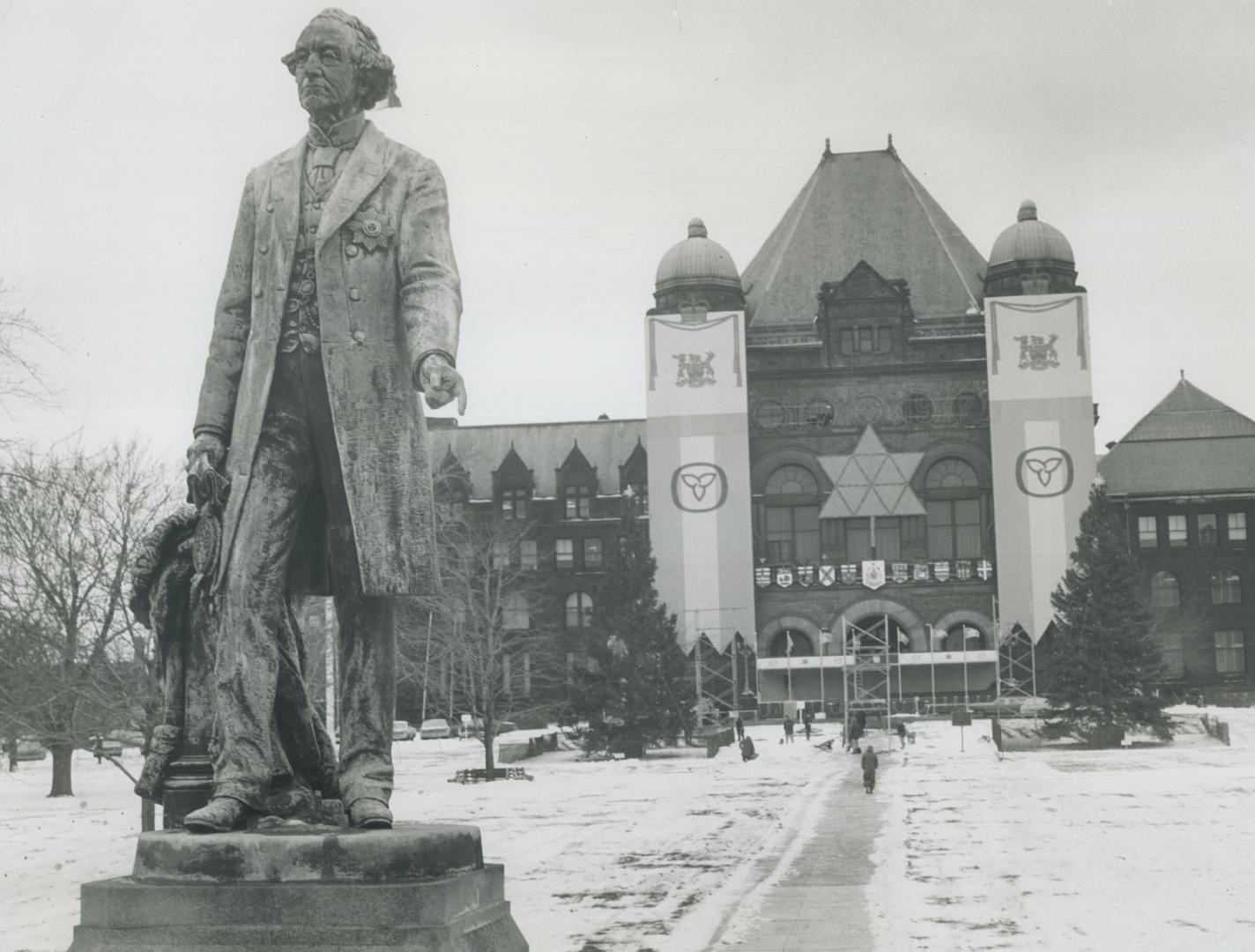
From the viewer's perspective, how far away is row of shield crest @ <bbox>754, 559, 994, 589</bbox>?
71500 millimetres

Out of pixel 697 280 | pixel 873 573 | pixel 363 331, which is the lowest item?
pixel 363 331

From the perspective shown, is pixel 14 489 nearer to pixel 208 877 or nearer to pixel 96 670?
pixel 96 670

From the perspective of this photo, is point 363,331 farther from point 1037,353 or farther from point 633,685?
point 1037,353

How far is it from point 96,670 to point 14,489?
6.92m

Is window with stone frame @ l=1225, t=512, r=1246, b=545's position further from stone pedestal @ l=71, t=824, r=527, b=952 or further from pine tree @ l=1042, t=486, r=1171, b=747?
stone pedestal @ l=71, t=824, r=527, b=952

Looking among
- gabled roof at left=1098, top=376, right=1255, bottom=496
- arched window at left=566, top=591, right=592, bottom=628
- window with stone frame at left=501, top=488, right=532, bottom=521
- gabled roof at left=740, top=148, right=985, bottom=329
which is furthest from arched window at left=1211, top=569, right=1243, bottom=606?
window with stone frame at left=501, top=488, right=532, bottom=521

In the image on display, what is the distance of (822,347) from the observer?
74562 millimetres

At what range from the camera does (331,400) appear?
6.70 meters

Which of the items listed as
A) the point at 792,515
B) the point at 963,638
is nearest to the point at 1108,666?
the point at 963,638

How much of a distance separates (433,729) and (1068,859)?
5628cm

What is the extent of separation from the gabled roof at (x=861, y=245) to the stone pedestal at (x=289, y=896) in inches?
2775

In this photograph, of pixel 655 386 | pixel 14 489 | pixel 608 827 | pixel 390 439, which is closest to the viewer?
pixel 390 439

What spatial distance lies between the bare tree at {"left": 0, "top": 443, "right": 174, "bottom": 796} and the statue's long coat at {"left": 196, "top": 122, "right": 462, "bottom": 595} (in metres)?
14.3

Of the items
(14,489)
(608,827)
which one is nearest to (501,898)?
(14,489)
